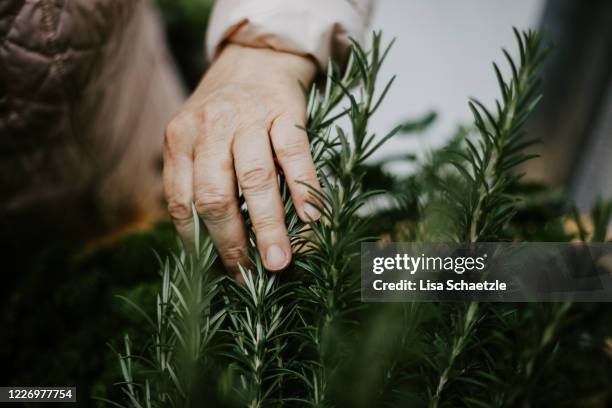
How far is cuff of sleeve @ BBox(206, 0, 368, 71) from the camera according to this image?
55cm

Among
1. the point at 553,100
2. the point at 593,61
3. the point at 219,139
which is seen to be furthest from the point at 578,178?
the point at 219,139

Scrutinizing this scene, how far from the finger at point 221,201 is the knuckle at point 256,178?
2cm

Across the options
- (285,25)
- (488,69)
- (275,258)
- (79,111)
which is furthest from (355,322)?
(488,69)

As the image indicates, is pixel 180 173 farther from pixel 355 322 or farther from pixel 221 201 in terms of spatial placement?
pixel 355 322

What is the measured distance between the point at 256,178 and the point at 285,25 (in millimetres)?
247

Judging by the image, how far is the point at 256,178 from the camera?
0.43 m

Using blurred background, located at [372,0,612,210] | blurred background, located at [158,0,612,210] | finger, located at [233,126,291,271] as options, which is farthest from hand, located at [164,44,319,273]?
blurred background, located at [158,0,612,210]

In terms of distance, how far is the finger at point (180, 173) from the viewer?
472 mm

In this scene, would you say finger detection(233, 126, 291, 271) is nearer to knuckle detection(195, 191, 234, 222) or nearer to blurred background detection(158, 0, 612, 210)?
knuckle detection(195, 191, 234, 222)

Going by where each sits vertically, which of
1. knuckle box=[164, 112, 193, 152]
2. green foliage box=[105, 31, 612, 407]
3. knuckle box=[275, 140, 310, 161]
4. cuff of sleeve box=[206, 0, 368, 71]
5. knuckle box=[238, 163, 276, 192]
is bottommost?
green foliage box=[105, 31, 612, 407]

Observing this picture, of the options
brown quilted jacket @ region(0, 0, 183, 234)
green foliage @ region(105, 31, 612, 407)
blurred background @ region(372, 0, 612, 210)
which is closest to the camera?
green foliage @ region(105, 31, 612, 407)

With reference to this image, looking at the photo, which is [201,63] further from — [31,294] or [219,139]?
[219,139]

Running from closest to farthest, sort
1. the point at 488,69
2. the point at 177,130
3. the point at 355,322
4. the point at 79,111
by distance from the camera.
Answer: the point at 355,322
the point at 177,130
the point at 79,111
the point at 488,69

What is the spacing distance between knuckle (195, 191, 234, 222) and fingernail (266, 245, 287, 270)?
7 cm
